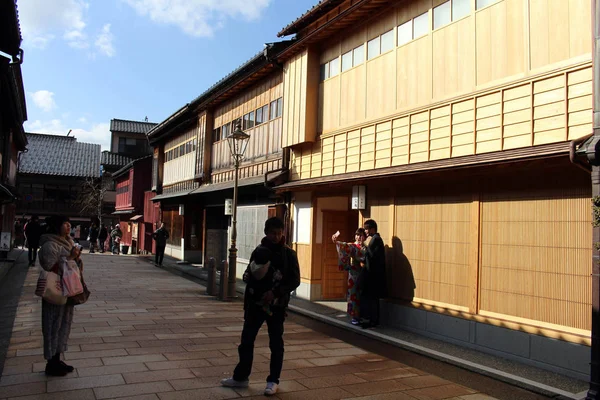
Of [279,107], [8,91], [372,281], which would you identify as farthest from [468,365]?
[8,91]

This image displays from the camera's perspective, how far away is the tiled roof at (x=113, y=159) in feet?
153

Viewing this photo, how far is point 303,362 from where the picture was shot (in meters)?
6.75

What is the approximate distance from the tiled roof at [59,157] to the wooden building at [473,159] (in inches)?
1668

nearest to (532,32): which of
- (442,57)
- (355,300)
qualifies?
(442,57)

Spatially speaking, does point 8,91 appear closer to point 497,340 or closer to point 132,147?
point 497,340

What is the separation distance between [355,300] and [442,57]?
15.7ft

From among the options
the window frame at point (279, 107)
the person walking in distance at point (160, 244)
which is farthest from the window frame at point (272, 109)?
the person walking in distance at point (160, 244)

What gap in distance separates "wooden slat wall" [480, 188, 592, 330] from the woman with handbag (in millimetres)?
5964

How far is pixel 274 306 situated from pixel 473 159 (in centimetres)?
414

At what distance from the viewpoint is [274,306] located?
523cm

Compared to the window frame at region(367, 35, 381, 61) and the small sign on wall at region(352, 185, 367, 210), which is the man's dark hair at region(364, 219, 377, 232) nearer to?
the small sign on wall at region(352, 185, 367, 210)

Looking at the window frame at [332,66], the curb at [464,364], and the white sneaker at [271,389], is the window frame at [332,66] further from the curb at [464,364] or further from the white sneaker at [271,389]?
the white sneaker at [271,389]

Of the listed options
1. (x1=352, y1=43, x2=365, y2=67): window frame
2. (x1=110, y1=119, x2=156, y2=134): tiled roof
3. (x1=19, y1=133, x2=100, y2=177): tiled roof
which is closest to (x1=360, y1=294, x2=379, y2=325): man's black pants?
(x1=352, y1=43, x2=365, y2=67): window frame

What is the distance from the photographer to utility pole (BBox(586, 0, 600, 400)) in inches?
205
